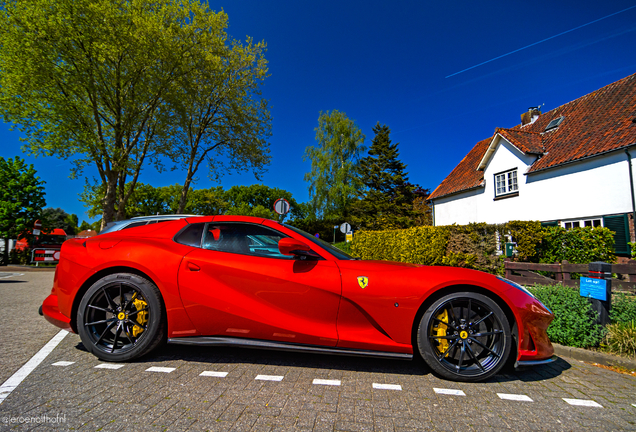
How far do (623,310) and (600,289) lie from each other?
52 cm

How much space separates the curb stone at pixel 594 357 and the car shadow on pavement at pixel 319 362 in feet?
0.74

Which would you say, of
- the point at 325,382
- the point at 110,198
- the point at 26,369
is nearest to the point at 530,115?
the point at 325,382

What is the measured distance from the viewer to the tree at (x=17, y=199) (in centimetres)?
1839

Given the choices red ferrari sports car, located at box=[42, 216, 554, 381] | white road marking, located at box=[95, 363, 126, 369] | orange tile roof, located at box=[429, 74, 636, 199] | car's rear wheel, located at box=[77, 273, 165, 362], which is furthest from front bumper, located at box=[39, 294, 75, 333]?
orange tile roof, located at box=[429, 74, 636, 199]

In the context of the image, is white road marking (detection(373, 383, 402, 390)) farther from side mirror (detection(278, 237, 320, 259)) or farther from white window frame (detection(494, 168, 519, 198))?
white window frame (detection(494, 168, 519, 198))

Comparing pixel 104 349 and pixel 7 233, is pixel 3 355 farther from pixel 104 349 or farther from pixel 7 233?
pixel 7 233

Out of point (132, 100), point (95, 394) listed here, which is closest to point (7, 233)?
point (132, 100)

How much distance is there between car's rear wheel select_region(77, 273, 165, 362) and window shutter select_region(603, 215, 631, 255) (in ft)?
46.5

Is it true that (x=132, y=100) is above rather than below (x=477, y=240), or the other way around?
above

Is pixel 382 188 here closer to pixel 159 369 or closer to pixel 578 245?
pixel 578 245

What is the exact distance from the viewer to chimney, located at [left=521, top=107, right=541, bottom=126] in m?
19.6

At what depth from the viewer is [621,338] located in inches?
129

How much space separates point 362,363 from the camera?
2969 millimetres

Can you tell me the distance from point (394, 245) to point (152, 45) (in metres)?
14.5
